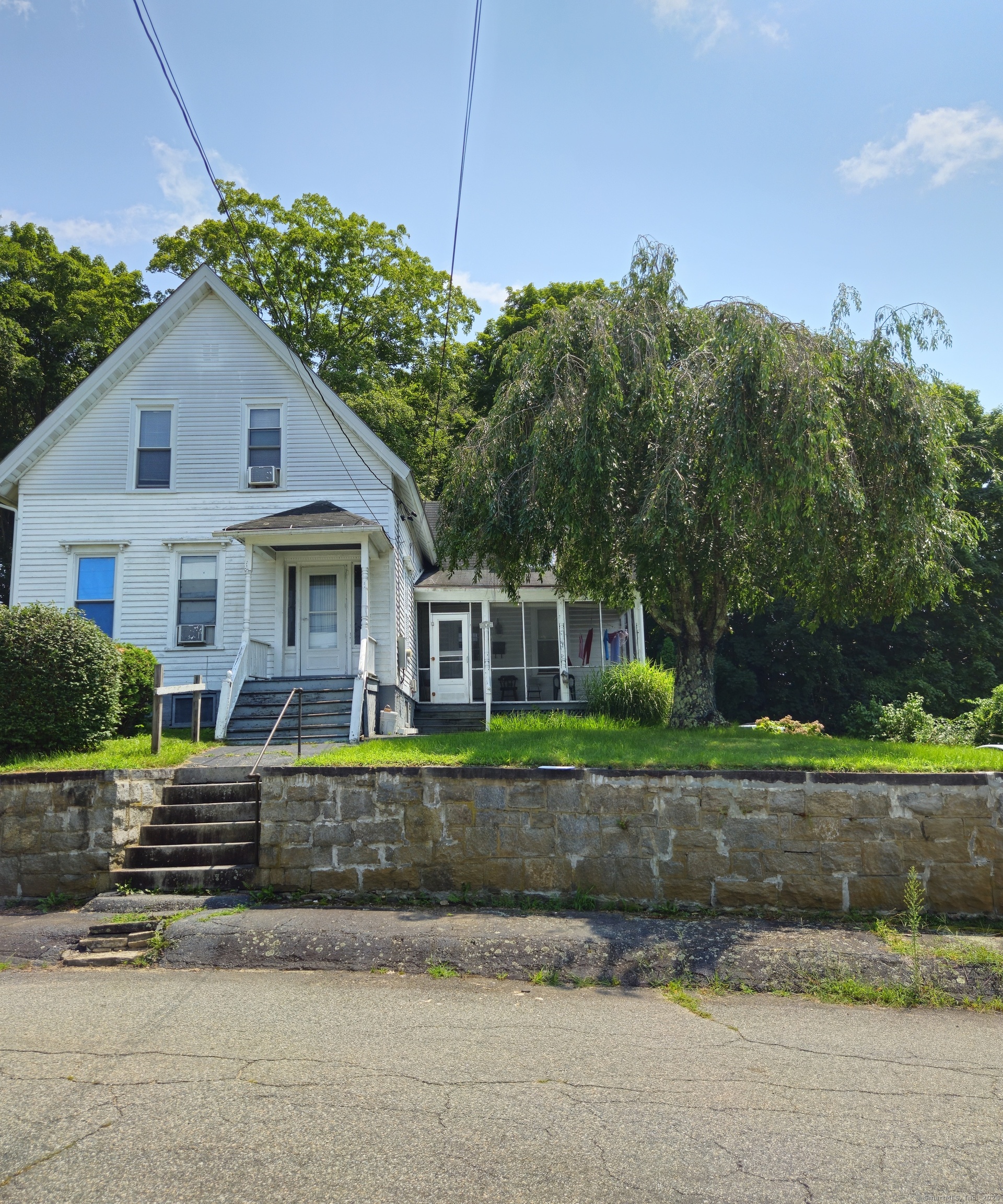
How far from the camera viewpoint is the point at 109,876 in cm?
837

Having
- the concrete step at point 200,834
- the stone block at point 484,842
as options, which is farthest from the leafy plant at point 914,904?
the concrete step at point 200,834

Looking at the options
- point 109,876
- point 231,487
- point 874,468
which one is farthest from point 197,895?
point 231,487

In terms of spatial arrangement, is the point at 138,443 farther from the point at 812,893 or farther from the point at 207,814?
the point at 812,893

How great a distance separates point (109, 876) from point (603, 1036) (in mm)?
5475

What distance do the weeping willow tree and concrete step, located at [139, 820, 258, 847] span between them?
5.05 meters

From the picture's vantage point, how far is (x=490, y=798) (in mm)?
8031

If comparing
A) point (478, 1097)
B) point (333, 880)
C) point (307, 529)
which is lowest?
point (478, 1097)

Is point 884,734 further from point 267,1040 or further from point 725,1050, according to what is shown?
point 267,1040

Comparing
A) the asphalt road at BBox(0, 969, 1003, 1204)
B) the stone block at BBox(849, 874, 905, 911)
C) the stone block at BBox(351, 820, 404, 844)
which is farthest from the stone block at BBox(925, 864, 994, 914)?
the stone block at BBox(351, 820, 404, 844)

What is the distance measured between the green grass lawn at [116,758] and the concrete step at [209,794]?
432 mm

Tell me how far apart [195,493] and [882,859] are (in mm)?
13732

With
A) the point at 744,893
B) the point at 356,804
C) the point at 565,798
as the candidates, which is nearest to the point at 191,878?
the point at 356,804

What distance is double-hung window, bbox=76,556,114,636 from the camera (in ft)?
53.8

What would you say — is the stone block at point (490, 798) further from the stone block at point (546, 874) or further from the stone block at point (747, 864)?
the stone block at point (747, 864)
